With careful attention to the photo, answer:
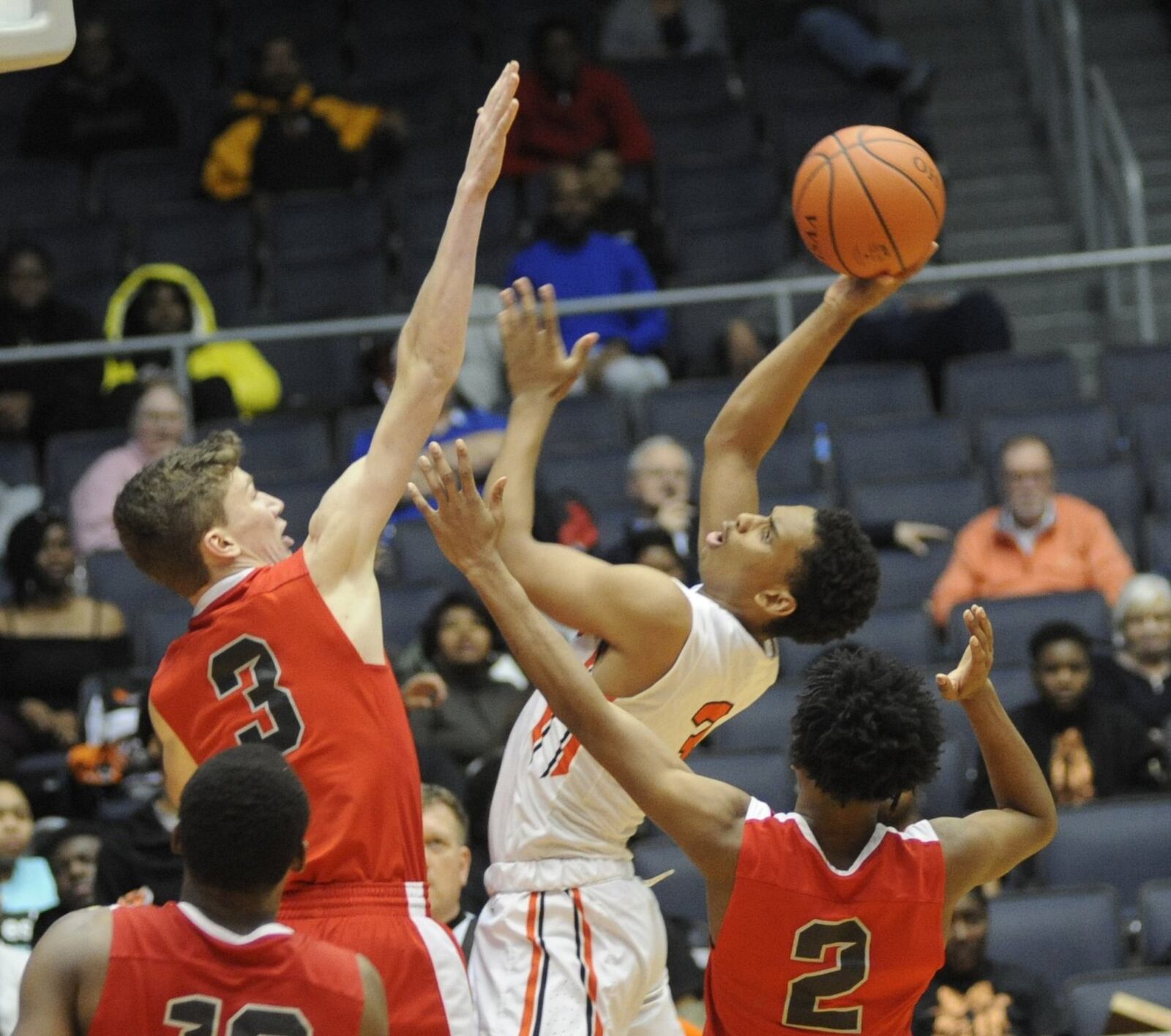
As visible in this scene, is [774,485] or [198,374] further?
[198,374]

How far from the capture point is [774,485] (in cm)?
850

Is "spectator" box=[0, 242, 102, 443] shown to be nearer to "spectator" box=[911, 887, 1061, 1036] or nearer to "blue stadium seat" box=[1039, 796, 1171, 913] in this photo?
"blue stadium seat" box=[1039, 796, 1171, 913]

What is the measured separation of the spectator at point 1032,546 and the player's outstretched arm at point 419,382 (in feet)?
15.1

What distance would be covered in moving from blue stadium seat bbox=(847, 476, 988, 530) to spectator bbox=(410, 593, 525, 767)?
184cm

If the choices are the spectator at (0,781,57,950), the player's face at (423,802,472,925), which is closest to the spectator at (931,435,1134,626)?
the player's face at (423,802,472,925)

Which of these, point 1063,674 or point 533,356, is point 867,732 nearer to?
point 533,356

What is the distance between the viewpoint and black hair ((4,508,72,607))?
7977 millimetres

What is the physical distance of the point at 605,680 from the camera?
4.04 meters

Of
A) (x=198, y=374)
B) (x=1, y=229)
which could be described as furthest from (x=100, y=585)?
(x=1, y=229)

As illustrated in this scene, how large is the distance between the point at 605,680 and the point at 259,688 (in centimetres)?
73

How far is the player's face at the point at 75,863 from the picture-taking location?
647 cm

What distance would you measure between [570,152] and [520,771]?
723 centimetres

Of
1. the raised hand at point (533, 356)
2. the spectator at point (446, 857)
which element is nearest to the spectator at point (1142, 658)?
the spectator at point (446, 857)

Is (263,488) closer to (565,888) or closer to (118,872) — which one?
(118,872)
